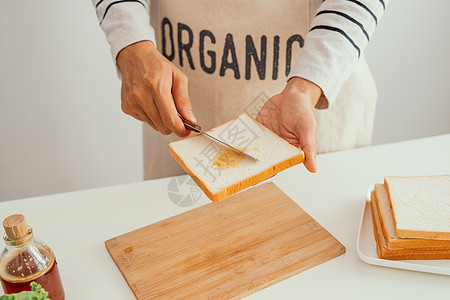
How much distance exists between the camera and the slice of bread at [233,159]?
39.3 inches

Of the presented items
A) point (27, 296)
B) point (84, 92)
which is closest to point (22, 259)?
point (27, 296)

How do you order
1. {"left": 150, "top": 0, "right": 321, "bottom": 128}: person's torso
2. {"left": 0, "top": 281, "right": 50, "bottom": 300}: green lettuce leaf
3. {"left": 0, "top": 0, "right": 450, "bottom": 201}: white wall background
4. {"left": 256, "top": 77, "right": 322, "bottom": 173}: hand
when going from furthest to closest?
1. {"left": 0, "top": 0, "right": 450, "bottom": 201}: white wall background
2. {"left": 150, "top": 0, "right": 321, "bottom": 128}: person's torso
3. {"left": 256, "top": 77, "right": 322, "bottom": 173}: hand
4. {"left": 0, "top": 281, "right": 50, "bottom": 300}: green lettuce leaf

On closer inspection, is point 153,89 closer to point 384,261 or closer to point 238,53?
point 238,53

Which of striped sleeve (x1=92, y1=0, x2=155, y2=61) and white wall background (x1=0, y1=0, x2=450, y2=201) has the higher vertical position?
striped sleeve (x1=92, y1=0, x2=155, y2=61)

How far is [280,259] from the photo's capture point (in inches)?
38.2

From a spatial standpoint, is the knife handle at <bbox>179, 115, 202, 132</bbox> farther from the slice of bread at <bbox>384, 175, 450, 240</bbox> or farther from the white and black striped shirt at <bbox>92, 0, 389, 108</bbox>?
the slice of bread at <bbox>384, 175, 450, 240</bbox>

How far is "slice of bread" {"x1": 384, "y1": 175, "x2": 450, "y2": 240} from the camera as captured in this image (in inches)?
35.9

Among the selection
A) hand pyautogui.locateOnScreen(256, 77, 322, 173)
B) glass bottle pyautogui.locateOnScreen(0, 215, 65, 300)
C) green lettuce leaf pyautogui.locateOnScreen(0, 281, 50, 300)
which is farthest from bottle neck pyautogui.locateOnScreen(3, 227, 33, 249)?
hand pyautogui.locateOnScreen(256, 77, 322, 173)

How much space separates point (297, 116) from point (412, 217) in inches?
13.5

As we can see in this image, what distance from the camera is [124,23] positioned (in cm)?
119

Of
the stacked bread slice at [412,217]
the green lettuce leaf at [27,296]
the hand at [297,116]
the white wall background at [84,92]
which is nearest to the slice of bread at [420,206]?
the stacked bread slice at [412,217]

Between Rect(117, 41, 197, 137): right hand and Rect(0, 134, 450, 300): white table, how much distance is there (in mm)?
232

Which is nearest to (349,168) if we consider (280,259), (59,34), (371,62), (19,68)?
(280,259)

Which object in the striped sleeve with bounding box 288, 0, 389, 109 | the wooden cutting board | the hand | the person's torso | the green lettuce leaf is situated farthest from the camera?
the person's torso
